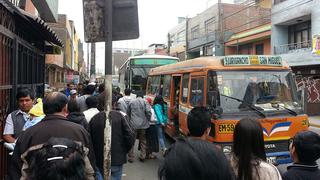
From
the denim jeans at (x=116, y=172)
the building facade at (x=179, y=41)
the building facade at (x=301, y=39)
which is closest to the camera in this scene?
the denim jeans at (x=116, y=172)

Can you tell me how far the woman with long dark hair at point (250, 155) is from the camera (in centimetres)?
292

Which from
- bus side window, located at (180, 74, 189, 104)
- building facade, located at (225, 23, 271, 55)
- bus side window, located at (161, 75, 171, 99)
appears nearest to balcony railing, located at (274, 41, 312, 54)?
building facade, located at (225, 23, 271, 55)

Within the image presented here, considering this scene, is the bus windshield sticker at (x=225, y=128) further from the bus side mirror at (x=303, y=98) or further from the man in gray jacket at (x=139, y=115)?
the man in gray jacket at (x=139, y=115)

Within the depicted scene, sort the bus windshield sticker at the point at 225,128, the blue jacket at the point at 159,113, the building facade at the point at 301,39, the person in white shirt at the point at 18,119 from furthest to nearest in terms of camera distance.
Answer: the building facade at the point at 301,39 → the blue jacket at the point at 159,113 → the bus windshield sticker at the point at 225,128 → the person in white shirt at the point at 18,119

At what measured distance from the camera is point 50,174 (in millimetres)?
2027

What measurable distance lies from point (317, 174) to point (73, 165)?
5.86 feet

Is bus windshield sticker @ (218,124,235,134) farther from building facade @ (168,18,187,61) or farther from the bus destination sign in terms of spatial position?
building facade @ (168,18,187,61)

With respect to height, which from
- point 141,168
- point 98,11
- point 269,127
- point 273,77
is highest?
point 98,11

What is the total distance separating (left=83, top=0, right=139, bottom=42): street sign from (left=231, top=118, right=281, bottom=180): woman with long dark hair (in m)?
2.30

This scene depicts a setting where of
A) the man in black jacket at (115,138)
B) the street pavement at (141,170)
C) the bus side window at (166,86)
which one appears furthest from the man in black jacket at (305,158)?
the bus side window at (166,86)

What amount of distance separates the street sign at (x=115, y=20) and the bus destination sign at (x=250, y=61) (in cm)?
311

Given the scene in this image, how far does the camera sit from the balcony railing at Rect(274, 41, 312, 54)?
74.8ft

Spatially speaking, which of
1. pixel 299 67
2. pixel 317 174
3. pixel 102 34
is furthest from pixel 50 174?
pixel 299 67

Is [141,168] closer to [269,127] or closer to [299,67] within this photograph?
[269,127]
